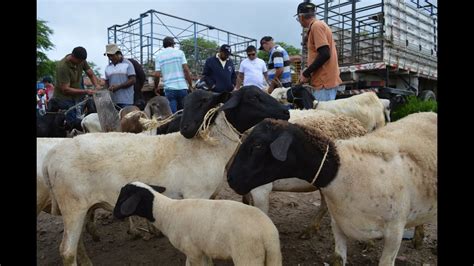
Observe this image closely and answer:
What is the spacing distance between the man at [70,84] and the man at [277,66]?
3600 millimetres

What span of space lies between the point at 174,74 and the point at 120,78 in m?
0.97

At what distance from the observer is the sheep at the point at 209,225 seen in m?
2.81

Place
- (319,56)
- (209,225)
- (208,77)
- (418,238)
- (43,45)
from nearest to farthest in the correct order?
(209,225) → (418,238) → (319,56) → (208,77) → (43,45)

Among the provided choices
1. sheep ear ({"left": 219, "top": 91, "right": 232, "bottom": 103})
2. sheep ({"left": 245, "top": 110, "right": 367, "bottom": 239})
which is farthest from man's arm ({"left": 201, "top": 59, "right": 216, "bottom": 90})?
sheep ear ({"left": 219, "top": 91, "right": 232, "bottom": 103})

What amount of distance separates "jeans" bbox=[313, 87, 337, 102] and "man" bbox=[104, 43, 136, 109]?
330cm

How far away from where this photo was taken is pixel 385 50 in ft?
36.7

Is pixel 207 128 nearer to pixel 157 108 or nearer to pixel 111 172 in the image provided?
pixel 111 172

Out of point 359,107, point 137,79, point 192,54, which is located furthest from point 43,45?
point 359,107

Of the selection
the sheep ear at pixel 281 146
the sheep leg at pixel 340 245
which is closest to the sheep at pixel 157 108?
the sheep ear at pixel 281 146

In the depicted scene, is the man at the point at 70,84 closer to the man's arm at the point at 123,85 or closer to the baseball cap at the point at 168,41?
the man's arm at the point at 123,85

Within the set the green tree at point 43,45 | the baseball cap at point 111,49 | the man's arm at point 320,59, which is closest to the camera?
the man's arm at point 320,59

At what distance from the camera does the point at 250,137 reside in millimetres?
3145

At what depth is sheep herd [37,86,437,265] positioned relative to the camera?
9.79ft
